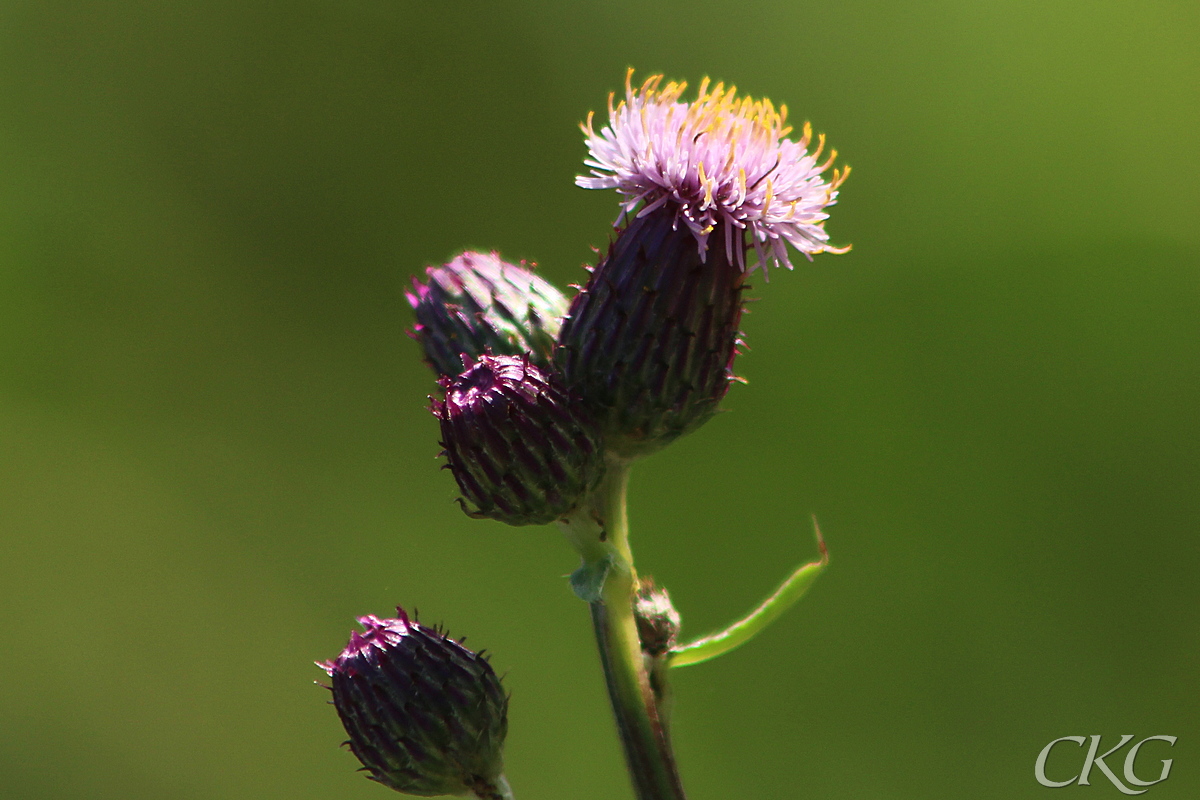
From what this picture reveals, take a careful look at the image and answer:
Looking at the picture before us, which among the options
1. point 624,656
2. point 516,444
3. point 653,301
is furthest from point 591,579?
point 653,301

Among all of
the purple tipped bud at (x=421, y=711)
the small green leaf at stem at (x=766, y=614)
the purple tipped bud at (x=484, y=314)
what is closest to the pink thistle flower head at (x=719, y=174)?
the purple tipped bud at (x=484, y=314)

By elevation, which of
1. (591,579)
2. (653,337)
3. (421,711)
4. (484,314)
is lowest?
(421,711)

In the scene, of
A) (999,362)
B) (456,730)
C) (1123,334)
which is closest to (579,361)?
(456,730)

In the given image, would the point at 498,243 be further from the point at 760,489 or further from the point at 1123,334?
the point at 1123,334

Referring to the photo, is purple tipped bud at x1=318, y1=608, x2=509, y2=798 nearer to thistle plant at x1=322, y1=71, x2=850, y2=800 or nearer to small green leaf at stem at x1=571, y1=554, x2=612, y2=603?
thistle plant at x1=322, y1=71, x2=850, y2=800

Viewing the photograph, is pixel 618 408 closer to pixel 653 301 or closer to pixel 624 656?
pixel 653 301

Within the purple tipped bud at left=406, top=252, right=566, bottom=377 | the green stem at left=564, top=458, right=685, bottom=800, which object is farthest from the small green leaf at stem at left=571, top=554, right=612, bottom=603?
the purple tipped bud at left=406, top=252, right=566, bottom=377
